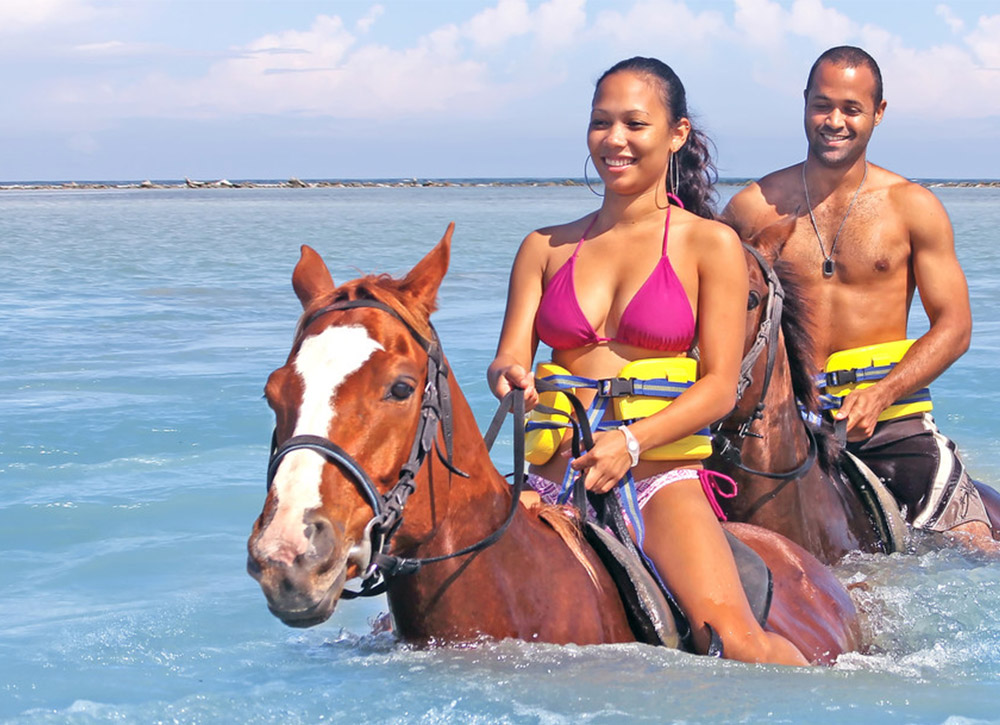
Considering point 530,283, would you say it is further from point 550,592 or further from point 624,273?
point 550,592

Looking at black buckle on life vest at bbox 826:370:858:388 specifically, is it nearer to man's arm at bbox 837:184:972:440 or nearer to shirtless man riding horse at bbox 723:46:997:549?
shirtless man riding horse at bbox 723:46:997:549

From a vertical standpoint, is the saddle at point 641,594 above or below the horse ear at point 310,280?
below

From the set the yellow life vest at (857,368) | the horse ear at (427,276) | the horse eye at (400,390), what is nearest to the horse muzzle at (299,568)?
the horse eye at (400,390)

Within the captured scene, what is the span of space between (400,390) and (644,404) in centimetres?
92

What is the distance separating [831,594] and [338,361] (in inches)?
87.6

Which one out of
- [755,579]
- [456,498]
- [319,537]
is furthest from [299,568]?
[755,579]

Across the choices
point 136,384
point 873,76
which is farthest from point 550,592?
point 136,384

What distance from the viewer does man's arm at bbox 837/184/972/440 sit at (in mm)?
5520

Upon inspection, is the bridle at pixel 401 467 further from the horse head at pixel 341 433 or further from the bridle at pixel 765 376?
the bridle at pixel 765 376

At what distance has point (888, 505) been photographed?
543 centimetres

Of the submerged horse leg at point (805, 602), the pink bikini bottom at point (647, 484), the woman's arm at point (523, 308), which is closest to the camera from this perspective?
the pink bikini bottom at point (647, 484)

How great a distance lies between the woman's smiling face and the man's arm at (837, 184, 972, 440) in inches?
84.7

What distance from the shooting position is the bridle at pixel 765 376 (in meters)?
4.62

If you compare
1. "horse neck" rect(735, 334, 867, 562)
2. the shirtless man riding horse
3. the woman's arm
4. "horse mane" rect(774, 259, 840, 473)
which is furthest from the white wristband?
the shirtless man riding horse
